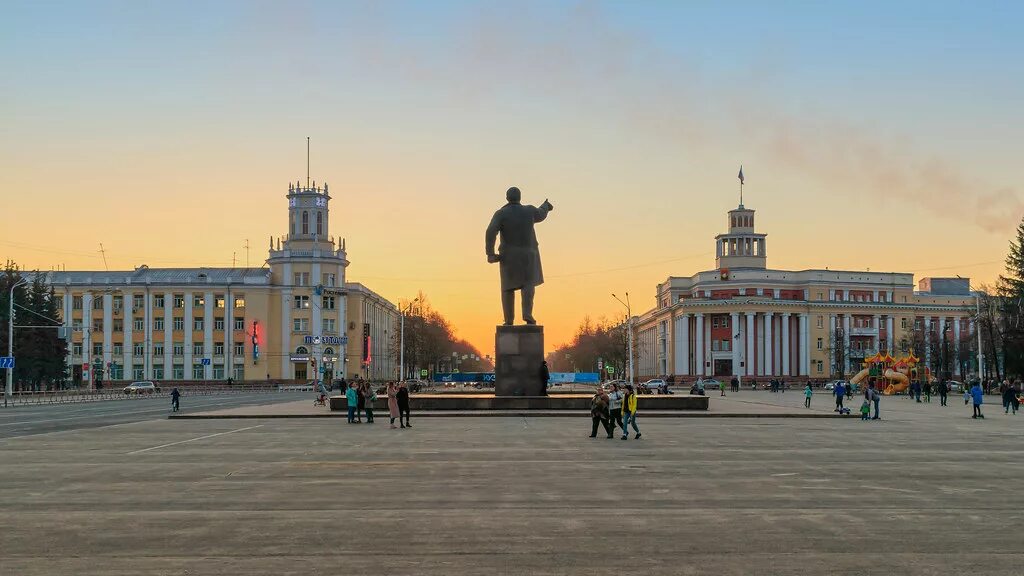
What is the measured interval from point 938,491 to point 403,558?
1026 centimetres

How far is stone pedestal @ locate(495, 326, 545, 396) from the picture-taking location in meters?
40.3

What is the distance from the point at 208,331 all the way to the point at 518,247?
95792 mm

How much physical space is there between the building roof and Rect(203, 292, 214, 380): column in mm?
2403

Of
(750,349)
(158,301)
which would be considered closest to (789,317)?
(750,349)

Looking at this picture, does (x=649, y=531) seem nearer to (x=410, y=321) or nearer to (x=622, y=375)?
(x=410, y=321)

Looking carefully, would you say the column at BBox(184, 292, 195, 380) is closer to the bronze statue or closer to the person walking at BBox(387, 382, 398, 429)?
the bronze statue

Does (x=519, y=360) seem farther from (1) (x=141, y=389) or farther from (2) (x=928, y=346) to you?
(2) (x=928, y=346)

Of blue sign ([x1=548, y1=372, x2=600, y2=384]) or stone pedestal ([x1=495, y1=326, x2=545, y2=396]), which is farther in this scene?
blue sign ([x1=548, y1=372, x2=600, y2=384])

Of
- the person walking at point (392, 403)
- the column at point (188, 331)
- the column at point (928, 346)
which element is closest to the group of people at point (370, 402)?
the person walking at point (392, 403)

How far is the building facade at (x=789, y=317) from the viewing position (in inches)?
5541

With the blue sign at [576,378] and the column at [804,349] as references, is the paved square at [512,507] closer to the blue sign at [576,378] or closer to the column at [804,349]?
the blue sign at [576,378]

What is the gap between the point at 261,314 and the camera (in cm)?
12656

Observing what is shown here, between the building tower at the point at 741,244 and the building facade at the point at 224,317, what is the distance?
5893 cm

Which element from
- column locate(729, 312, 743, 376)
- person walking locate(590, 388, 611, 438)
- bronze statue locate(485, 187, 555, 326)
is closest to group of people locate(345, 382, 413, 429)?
bronze statue locate(485, 187, 555, 326)
